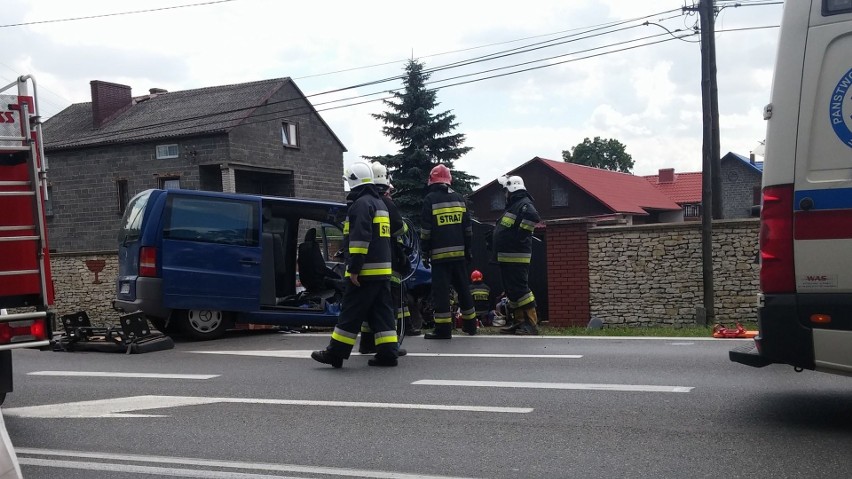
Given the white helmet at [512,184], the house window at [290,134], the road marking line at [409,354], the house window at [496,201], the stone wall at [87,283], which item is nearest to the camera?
the road marking line at [409,354]

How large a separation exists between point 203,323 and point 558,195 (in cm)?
4361

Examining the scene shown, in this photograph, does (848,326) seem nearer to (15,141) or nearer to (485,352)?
(485,352)

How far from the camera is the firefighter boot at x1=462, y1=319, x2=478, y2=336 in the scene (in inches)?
439

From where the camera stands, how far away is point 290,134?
1763 inches

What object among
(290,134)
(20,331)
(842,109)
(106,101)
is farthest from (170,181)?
(842,109)

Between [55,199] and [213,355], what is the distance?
37.9 meters

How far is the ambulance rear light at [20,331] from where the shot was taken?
5777mm

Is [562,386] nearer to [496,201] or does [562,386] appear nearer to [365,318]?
[365,318]

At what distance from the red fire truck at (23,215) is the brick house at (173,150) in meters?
34.9

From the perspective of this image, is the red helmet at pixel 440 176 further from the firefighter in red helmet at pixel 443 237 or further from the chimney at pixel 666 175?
the chimney at pixel 666 175

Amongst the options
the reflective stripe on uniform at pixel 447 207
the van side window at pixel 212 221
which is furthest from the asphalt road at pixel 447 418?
the van side window at pixel 212 221

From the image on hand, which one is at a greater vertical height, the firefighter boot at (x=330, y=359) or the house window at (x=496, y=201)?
the house window at (x=496, y=201)

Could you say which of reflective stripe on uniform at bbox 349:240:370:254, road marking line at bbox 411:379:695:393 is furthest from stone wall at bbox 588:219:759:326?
road marking line at bbox 411:379:695:393

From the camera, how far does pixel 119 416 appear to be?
6.55m
